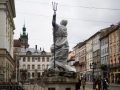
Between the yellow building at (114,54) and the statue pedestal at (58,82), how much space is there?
125ft

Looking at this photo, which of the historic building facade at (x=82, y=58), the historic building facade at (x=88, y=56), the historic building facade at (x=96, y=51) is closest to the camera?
the historic building facade at (x=96, y=51)

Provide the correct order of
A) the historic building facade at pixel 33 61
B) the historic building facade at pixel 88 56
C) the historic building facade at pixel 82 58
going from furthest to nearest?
1. the historic building facade at pixel 33 61
2. the historic building facade at pixel 82 58
3. the historic building facade at pixel 88 56

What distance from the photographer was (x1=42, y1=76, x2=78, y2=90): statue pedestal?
12.0 m

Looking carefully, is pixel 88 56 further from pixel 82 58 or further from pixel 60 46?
pixel 60 46

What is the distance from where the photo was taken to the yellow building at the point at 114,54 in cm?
5081

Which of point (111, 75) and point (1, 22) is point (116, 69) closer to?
point (111, 75)

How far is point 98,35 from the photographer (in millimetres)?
66000

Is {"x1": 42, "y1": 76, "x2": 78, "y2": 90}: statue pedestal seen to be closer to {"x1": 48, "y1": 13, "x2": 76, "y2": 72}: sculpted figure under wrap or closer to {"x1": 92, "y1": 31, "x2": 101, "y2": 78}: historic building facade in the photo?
{"x1": 48, "y1": 13, "x2": 76, "y2": 72}: sculpted figure under wrap

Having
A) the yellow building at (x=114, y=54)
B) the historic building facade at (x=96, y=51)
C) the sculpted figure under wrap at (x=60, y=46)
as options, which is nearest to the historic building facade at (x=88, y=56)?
the historic building facade at (x=96, y=51)

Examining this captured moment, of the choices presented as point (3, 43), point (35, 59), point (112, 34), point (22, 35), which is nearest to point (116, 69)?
point (112, 34)

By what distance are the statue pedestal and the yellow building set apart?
3808 cm

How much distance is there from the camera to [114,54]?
2109 inches

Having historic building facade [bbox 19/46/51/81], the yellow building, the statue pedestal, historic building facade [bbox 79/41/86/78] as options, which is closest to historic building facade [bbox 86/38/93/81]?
historic building facade [bbox 79/41/86/78]

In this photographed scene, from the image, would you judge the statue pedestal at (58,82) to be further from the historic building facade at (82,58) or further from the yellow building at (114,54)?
the historic building facade at (82,58)
